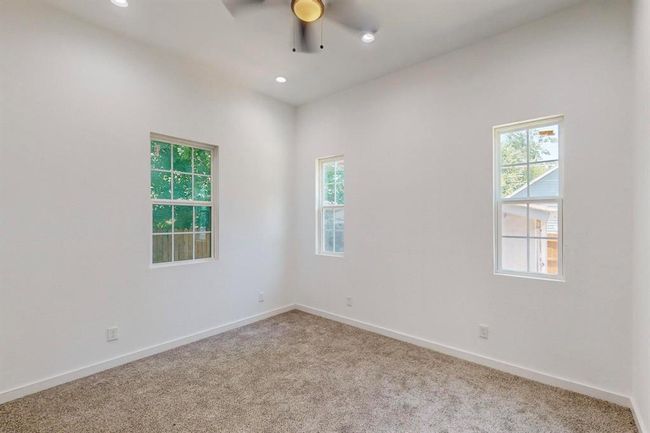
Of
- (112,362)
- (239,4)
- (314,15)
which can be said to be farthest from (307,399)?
(239,4)

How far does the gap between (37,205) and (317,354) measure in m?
2.78

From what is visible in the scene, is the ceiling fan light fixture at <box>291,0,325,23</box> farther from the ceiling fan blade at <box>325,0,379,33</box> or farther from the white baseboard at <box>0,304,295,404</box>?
the white baseboard at <box>0,304,295,404</box>

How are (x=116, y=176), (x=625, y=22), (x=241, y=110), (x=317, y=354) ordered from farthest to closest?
(x=241, y=110)
(x=317, y=354)
(x=116, y=176)
(x=625, y=22)

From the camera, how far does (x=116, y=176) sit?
2.91 meters

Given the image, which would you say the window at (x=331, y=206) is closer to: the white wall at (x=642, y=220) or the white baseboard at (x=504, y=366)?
the white baseboard at (x=504, y=366)

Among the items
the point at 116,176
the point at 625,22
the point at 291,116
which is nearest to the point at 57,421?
the point at 116,176

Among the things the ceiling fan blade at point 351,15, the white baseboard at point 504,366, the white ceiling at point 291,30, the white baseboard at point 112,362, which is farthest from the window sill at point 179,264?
the ceiling fan blade at point 351,15

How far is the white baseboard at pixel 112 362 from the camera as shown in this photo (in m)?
2.38

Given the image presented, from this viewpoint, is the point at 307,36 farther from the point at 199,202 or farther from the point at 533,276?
the point at 533,276

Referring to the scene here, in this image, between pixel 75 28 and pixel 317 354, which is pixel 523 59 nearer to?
pixel 317 354

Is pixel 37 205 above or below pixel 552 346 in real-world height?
above

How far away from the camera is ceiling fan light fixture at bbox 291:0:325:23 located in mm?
1940

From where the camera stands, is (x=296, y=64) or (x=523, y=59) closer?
(x=523, y=59)

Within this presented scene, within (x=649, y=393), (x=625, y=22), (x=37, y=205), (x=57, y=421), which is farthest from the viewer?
(x=37, y=205)
